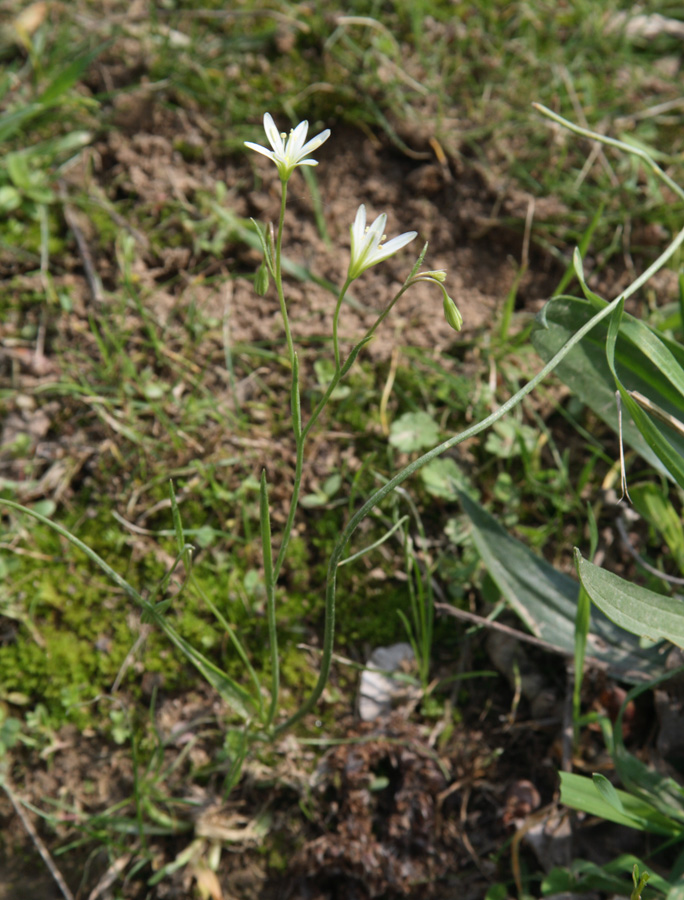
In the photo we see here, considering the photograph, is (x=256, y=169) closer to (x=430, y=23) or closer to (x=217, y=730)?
(x=430, y=23)

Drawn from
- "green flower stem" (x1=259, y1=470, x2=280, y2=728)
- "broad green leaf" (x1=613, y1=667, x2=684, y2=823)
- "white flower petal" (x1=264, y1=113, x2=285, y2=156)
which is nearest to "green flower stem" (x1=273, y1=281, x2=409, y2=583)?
"green flower stem" (x1=259, y1=470, x2=280, y2=728)

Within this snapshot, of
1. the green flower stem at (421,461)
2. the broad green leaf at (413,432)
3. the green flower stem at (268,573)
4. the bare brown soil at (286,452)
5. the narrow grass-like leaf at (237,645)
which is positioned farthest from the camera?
the broad green leaf at (413,432)

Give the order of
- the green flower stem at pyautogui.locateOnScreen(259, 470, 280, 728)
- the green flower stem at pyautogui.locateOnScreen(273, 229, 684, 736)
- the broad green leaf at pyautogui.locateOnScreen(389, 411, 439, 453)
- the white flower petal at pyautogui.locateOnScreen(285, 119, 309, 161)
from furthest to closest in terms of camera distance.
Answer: the broad green leaf at pyautogui.locateOnScreen(389, 411, 439, 453)
the green flower stem at pyautogui.locateOnScreen(259, 470, 280, 728)
the white flower petal at pyautogui.locateOnScreen(285, 119, 309, 161)
the green flower stem at pyautogui.locateOnScreen(273, 229, 684, 736)

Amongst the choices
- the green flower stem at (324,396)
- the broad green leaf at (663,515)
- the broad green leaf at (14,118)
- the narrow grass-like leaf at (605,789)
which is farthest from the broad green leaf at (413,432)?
the broad green leaf at (14,118)

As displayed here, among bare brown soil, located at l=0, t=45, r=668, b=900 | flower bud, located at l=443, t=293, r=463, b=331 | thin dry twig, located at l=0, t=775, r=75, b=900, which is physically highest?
flower bud, located at l=443, t=293, r=463, b=331

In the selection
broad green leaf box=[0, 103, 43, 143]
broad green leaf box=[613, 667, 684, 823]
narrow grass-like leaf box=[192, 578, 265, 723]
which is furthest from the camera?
broad green leaf box=[0, 103, 43, 143]

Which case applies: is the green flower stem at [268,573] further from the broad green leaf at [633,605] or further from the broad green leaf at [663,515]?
the broad green leaf at [663,515]

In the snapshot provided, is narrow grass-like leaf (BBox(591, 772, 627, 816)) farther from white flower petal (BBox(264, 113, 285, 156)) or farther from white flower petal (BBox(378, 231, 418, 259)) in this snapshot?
white flower petal (BBox(264, 113, 285, 156))
